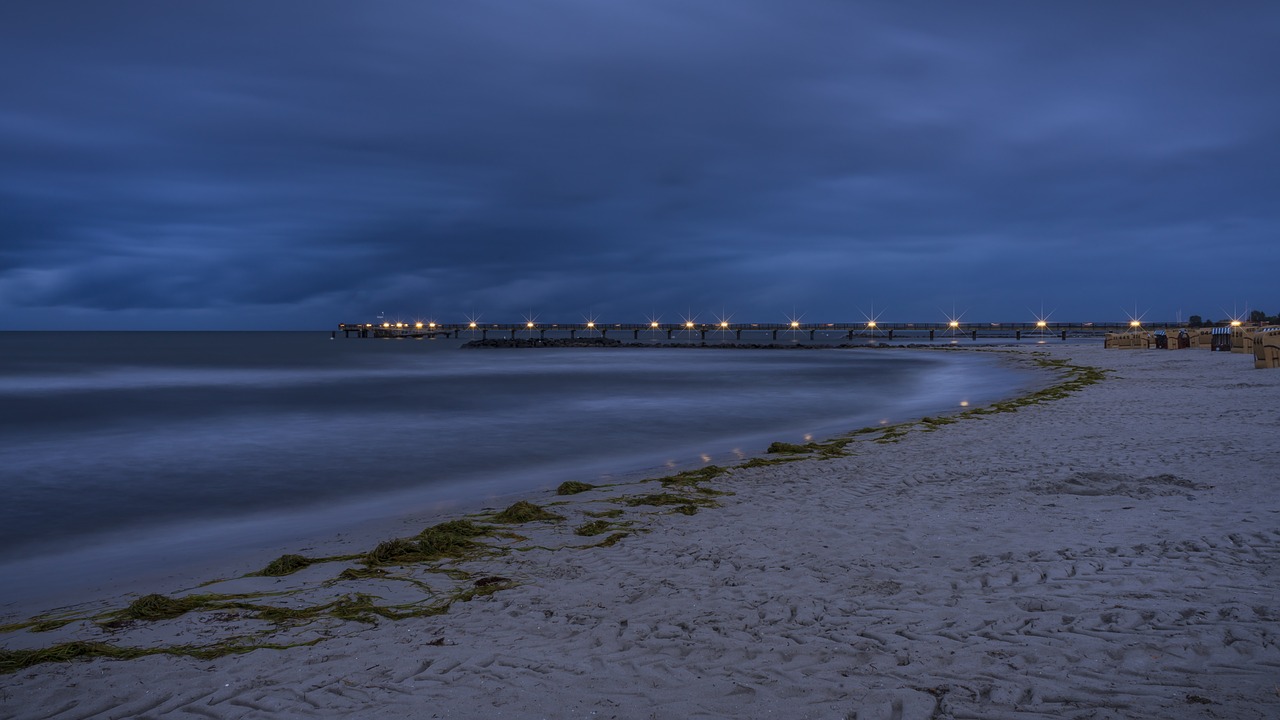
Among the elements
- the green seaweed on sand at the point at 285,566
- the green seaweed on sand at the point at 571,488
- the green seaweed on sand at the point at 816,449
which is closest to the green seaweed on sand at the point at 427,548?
the green seaweed on sand at the point at 285,566

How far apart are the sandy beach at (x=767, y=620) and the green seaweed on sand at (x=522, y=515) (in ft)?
0.62

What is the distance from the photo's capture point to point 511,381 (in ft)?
136

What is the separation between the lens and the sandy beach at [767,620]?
384cm

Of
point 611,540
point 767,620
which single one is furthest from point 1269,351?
point 767,620

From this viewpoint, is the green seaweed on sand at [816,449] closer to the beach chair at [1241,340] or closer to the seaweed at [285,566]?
the seaweed at [285,566]

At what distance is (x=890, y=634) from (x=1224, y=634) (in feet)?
6.18

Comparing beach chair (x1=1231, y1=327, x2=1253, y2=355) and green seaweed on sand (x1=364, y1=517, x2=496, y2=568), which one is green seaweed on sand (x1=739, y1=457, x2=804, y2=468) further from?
beach chair (x1=1231, y1=327, x2=1253, y2=355)

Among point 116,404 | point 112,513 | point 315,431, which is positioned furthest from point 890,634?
point 116,404

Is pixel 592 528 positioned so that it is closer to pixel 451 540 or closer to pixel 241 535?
pixel 451 540

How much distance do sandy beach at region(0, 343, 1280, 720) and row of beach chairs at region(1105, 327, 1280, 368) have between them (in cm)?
1952

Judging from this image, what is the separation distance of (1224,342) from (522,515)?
46.5m

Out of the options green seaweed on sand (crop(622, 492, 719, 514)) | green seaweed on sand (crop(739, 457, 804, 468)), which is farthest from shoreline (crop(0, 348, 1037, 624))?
green seaweed on sand (crop(622, 492, 719, 514))

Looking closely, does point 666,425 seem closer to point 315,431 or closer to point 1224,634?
point 315,431

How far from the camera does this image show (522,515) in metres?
8.34
